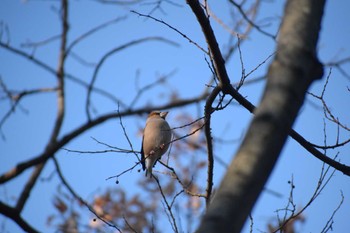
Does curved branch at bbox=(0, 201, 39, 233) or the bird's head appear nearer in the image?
curved branch at bbox=(0, 201, 39, 233)

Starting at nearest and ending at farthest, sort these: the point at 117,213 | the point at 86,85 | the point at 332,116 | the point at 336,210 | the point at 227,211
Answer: the point at 227,211 < the point at 336,210 < the point at 332,116 < the point at 86,85 < the point at 117,213

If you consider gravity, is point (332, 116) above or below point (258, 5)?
below

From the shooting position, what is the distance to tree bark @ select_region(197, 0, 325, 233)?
1018mm

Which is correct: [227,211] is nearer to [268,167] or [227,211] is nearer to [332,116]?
[268,167]

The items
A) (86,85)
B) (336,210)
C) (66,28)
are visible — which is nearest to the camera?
(336,210)

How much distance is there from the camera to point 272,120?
1.09 m

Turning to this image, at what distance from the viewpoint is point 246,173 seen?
3.45 ft

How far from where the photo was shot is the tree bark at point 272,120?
1018 mm

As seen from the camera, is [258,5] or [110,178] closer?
[110,178]

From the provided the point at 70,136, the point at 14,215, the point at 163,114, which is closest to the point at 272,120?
the point at 14,215

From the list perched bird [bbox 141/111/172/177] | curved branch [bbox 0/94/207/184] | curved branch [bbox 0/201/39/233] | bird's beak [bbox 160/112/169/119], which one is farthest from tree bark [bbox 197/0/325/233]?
bird's beak [bbox 160/112/169/119]

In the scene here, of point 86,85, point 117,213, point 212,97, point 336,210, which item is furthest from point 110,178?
point 117,213

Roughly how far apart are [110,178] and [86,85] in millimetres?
3273

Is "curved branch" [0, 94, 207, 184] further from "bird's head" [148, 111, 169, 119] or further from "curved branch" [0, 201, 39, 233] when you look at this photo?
"curved branch" [0, 201, 39, 233]
